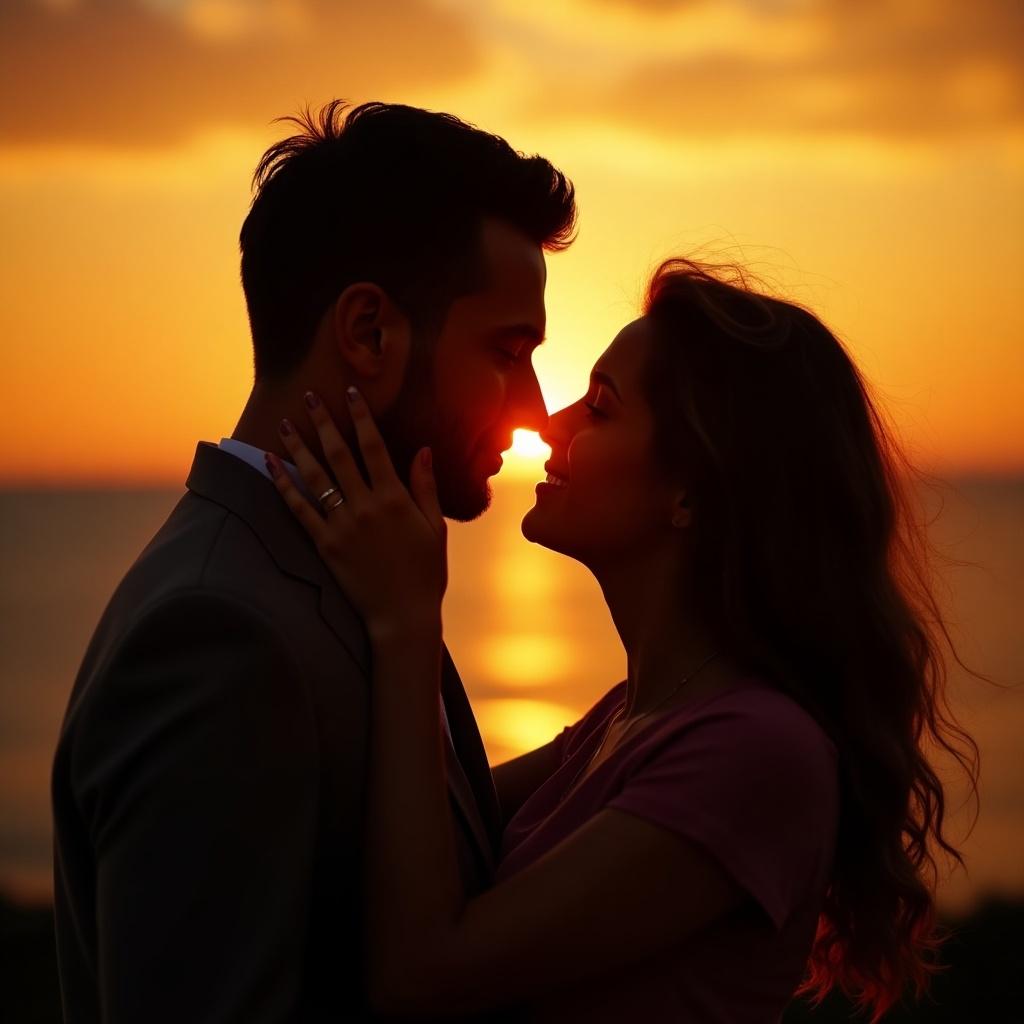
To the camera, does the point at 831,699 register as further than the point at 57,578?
No

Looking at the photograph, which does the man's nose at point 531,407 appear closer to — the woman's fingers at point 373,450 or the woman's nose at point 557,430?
the woman's nose at point 557,430

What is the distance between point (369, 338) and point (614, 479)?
672 millimetres

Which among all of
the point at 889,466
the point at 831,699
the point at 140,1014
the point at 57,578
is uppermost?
the point at 889,466

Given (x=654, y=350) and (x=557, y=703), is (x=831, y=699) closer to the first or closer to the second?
(x=654, y=350)

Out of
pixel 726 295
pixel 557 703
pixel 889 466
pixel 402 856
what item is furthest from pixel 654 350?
pixel 557 703

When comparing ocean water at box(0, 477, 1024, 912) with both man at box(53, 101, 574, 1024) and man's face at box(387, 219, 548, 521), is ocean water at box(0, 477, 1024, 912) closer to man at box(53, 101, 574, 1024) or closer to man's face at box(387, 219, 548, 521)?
man's face at box(387, 219, 548, 521)

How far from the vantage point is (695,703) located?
2.97 m

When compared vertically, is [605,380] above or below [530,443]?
above

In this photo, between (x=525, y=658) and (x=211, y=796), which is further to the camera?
(x=525, y=658)

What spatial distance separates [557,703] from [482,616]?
1331 centimetres

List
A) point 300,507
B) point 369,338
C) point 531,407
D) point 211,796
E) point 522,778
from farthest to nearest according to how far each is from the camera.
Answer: point 522,778 < point 531,407 < point 369,338 < point 300,507 < point 211,796

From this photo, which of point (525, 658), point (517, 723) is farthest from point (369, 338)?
point (525, 658)

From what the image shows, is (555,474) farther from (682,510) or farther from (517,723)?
(517,723)

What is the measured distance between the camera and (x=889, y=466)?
328 centimetres
